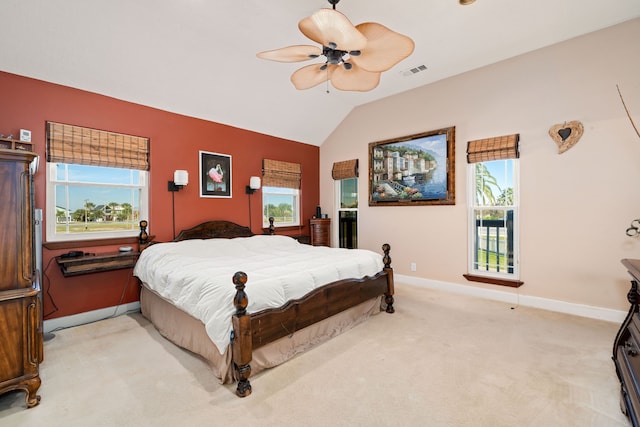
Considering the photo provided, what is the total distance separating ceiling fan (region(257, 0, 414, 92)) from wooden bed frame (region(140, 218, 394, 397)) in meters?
1.75

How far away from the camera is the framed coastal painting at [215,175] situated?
4371 millimetres

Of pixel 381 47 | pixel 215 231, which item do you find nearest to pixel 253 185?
pixel 215 231

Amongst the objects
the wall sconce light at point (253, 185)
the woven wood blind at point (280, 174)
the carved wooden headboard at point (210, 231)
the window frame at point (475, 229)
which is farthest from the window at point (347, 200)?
the window frame at point (475, 229)

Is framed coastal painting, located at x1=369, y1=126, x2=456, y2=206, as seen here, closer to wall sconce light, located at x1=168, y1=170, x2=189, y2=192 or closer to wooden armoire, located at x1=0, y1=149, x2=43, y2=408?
wall sconce light, located at x1=168, y1=170, x2=189, y2=192

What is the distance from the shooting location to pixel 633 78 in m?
3.11

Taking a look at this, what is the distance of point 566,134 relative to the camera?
3443mm

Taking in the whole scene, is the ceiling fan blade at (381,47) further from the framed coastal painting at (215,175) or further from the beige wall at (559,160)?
the framed coastal painting at (215,175)

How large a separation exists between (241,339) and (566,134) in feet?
13.5

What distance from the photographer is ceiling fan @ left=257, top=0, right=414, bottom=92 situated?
1.94 metres

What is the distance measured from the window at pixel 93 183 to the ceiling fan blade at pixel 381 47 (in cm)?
300

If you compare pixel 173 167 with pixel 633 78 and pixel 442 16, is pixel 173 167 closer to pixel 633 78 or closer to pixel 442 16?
pixel 442 16

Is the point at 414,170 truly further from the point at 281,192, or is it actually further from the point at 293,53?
the point at 293,53

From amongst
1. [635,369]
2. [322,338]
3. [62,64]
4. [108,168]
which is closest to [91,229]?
[108,168]

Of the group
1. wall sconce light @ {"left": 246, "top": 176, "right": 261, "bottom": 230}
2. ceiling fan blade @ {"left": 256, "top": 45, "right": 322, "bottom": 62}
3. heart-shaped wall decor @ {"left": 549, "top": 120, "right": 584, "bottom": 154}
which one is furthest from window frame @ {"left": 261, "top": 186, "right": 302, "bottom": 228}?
heart-shaped wall decor @ {"left": 549, "top": 120, "right": 584, "bottom": 154}
